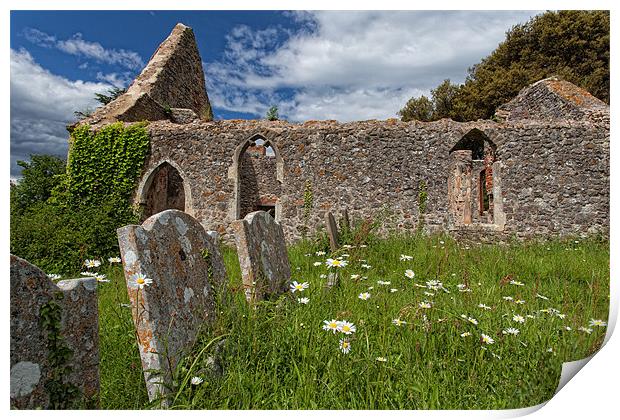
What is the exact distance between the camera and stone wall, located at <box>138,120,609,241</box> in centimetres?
874

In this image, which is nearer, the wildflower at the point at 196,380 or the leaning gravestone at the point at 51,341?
the leaning gravestone at the point at 51,341

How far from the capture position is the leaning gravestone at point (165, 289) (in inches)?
71.9

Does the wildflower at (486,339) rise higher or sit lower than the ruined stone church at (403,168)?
lower

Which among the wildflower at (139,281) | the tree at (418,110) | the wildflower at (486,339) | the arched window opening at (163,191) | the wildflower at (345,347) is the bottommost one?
the wildflower at (486,339)

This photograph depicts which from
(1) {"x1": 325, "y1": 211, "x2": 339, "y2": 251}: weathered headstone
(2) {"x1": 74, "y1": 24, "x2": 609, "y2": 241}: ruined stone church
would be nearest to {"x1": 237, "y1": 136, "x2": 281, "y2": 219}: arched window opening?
(2) {"x1": 74, "y1": 24, "x2": 609, "y2": 241}: ruined stone church

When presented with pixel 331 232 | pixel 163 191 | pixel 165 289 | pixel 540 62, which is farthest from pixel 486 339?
pixel 540 62

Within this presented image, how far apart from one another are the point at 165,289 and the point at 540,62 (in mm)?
22787

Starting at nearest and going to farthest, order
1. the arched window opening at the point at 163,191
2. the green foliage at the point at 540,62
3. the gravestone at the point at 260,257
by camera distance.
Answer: the gravestone at the point at 260,257, the arched window opening at the point at 163,191, the green foliage at the point at 540,62

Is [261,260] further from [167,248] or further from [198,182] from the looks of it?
[198,182]

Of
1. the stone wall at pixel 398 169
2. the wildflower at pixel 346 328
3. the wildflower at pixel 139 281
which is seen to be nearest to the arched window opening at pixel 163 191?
the stone wall at pixel 398 169

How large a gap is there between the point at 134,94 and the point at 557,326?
11.4 m

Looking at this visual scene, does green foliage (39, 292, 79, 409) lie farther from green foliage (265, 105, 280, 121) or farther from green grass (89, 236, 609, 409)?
green foliage (265, 105, 280, 121)

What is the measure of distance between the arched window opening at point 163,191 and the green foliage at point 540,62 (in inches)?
675

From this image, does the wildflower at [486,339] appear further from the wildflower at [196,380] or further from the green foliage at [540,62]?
the green foliage at [540,62]
